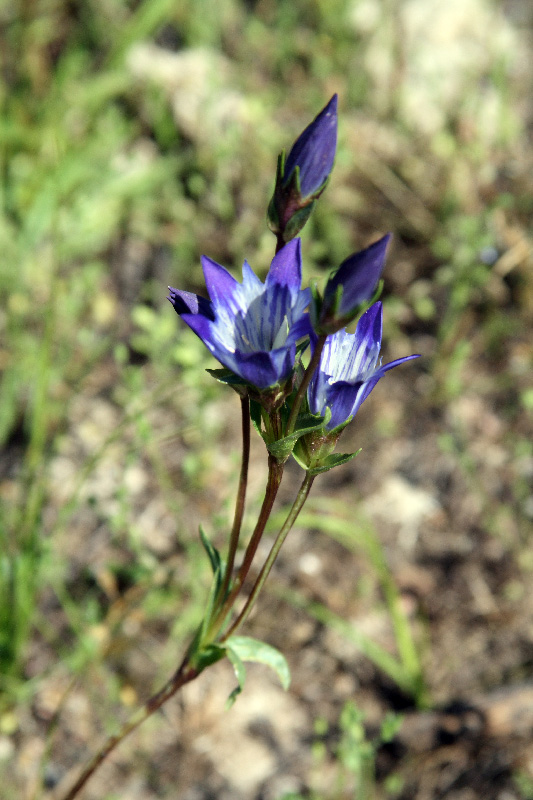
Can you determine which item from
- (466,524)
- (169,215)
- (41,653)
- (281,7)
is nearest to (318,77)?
(281,7)

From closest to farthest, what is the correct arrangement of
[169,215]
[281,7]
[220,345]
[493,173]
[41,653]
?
[220,345], [41,653], [169,215], [493,173], [281,7]

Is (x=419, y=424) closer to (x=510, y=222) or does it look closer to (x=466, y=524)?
(x=466, y=524)

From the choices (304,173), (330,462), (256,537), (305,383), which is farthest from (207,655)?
(304,173)

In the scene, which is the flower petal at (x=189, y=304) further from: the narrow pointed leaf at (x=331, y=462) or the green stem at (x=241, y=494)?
the narrow pointed leaf at (x=331, y=462)

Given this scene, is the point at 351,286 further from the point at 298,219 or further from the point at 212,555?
the point at 212,555

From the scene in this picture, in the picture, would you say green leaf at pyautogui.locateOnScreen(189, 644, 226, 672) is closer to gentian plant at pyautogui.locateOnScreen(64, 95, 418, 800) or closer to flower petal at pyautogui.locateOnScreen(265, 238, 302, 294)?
gentian plant at pyautogui.locateOnScreen(64, 95, 418, 800)

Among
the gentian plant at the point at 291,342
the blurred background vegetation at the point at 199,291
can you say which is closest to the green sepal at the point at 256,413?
the gentian plant at the point at 291,342
